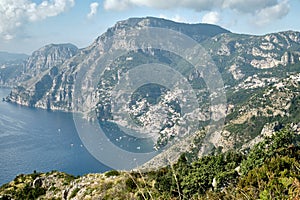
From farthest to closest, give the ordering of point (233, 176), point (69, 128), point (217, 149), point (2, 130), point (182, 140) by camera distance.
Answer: point (69, 128), point (2, 130), point (182, 140), point (217, 149), point (233, 176)

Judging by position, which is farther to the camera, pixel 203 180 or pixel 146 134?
pixel 146 134

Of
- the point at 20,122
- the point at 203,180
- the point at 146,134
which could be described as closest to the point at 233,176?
the point at 203,180

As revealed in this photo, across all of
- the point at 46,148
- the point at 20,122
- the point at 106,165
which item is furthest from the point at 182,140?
the point at 20,122

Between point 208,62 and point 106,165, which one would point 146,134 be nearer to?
point 106,165

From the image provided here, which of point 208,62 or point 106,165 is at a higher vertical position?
point 208,62

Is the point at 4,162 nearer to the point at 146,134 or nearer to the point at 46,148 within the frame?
A: the point at 46,148

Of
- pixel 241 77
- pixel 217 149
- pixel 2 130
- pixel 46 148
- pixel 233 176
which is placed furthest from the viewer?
pixel 241 77

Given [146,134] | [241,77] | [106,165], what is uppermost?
[241,77]
